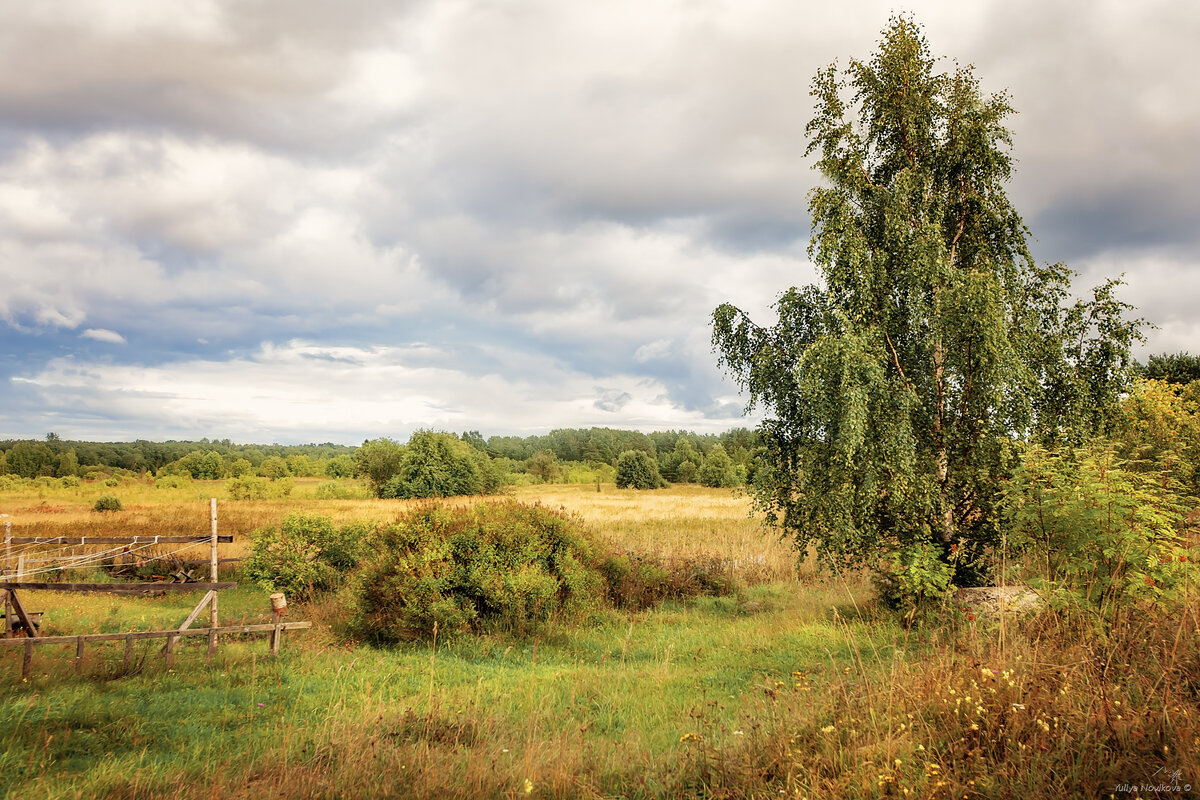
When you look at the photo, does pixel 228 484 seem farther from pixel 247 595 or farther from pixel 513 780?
pixel 513 780

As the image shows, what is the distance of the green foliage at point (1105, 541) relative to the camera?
21.9 feet

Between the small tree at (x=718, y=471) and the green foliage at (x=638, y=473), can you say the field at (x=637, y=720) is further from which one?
the small tree at (x=718, y=471)

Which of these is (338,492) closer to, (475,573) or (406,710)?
(475,573)

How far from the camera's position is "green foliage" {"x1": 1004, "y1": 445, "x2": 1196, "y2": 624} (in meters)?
6.68

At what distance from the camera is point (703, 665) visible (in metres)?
11.1

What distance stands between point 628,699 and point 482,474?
6505cm

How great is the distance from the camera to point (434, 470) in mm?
65562

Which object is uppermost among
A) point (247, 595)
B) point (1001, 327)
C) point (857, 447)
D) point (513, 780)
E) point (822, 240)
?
point (822, 240)

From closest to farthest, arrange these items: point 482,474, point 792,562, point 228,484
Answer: point 792,562 → point 228,484 → point 482,474

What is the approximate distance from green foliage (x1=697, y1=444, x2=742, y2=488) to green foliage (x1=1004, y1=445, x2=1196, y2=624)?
92.0 metres

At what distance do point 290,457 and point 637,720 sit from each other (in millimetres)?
128267

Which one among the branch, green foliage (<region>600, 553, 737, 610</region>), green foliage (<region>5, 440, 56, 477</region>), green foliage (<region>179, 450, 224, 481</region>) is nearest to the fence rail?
green foliage (<region>600, 553, 737, 610</region>)

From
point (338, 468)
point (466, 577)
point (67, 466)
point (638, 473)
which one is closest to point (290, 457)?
point (338, 468)

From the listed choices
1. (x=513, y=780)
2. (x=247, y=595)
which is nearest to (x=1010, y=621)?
(x=513, y=780)
